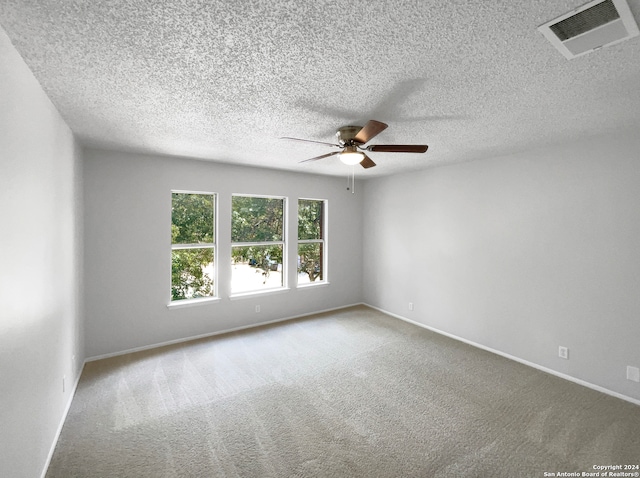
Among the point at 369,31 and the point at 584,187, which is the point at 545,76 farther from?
the point at 584,187

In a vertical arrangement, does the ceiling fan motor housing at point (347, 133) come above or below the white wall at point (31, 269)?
above

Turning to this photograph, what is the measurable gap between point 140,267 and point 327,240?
3.00 meters

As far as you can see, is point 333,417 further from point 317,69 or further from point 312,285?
point 312,285

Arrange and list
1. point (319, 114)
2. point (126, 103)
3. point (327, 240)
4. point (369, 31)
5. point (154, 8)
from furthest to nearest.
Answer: point (327, 240) → point (319, 114) → point (126, 103) → point (369, 31) → point (154, 8)

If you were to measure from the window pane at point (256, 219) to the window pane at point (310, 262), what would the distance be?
0.55 meters

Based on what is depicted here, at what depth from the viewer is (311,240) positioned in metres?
5.44

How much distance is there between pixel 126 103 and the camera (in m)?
2.24

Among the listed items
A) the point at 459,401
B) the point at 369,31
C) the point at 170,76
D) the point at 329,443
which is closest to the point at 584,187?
the point at 459,401

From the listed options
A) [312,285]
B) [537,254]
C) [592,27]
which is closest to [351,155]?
[592,27]

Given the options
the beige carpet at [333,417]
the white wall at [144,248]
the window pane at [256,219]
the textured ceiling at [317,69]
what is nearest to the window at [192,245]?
the white wall at [144,248]

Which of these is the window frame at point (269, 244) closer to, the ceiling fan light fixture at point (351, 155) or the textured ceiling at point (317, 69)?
the textured ceiling at point (317, 69)

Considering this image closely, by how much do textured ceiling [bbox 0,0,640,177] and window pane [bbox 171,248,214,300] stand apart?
1774 mm

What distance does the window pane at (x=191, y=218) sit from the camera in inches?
164

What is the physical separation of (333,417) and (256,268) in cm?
281
